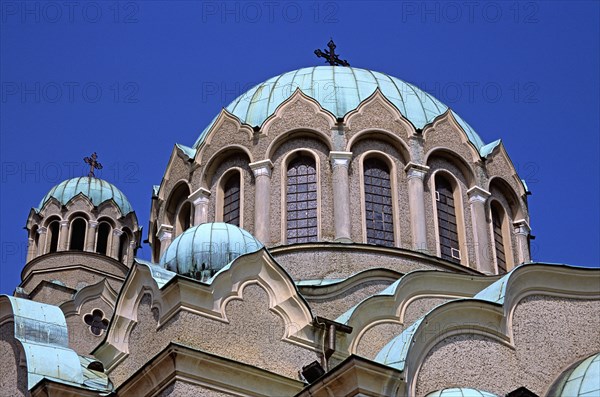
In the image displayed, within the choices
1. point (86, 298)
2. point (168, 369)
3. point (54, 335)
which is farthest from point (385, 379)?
point (86, 298)

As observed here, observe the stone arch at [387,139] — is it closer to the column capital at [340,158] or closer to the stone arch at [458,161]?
the column capital at [340,158]

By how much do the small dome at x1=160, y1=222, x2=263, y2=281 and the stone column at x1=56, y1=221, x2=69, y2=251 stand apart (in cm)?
1060

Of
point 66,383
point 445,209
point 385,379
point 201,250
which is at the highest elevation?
point 445,209

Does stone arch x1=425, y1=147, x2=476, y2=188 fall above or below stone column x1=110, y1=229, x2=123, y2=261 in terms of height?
below

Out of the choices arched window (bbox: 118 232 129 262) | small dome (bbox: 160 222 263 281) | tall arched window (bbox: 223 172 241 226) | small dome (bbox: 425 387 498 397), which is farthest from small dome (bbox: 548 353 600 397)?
arched window (bbox: 118 232 129 262)

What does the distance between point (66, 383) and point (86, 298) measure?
807 cm

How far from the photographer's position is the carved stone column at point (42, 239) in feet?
83.8

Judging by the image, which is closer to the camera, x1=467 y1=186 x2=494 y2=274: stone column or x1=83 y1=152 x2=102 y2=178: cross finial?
x1=467 y1=186 x2=494 y2=274: stone column

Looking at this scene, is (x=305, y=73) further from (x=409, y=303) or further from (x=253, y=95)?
(x=409, y=303)

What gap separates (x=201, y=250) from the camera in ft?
48.9

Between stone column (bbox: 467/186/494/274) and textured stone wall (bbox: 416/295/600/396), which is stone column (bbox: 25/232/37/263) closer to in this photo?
stone column (bbox: 467/186/494/274)

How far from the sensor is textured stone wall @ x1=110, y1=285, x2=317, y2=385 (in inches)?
527

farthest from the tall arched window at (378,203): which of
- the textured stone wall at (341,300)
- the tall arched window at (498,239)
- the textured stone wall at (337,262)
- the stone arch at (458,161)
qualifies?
the tall arched window at (498,239)

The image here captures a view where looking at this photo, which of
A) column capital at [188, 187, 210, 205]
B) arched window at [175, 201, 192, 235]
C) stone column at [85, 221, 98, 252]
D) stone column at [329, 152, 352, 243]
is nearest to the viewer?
stone column at [329, 152, 352, 243]
